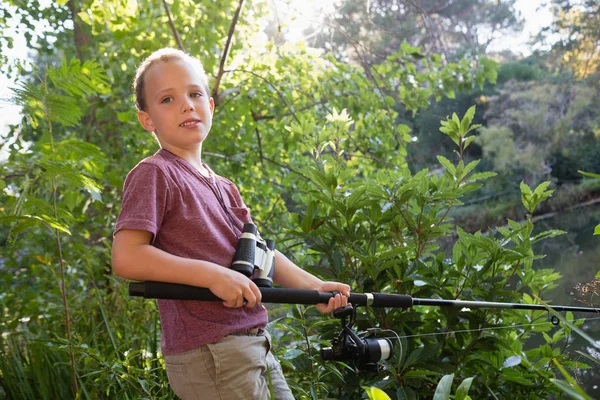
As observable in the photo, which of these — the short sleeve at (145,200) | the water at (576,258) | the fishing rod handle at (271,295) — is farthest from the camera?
the water at (576,258)

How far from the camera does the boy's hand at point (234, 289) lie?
45.7 inches

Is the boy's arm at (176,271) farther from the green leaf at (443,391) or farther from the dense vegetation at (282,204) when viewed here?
the dense vegetation at (282,204)

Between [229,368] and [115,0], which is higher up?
[115,0]

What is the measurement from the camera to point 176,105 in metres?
1.43

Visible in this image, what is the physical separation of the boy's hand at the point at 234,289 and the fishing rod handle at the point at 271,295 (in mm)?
15

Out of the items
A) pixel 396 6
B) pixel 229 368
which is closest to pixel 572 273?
pixel 229 368

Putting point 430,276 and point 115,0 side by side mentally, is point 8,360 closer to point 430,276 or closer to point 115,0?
point 430,276

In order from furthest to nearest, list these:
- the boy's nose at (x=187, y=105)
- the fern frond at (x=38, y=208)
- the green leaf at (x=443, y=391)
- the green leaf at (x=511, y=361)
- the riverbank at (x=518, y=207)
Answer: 1. the riverbank at (x=518, y=207)
2. the fern frond at (x=38, y=208)
3. the green leaf at (x=511, y=361)
4. the boy's nose at (x=187, y=105)
5. the green leaf at (x=443, y=391)

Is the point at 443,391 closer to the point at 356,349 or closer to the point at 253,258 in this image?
the point at 356,349

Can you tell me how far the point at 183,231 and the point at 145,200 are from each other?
0.10 meters

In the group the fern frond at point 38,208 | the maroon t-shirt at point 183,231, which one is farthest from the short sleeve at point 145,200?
the fern frond at point 38,208

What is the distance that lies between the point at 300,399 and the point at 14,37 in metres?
3.01

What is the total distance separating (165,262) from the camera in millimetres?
1193

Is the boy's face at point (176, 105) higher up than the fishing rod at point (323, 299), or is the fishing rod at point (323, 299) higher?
the boy's face at point (176, 105)
